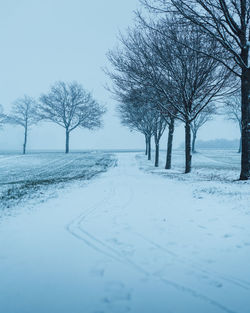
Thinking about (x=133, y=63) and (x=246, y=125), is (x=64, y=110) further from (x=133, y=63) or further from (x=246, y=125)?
(x=246, y=125)

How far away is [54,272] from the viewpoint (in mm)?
2688

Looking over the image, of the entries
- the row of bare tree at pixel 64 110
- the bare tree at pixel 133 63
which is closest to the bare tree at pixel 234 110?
the row of bare tree at pixel 64 110

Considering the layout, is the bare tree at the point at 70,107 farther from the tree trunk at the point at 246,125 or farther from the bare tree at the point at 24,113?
the tree trunk at the point at 246,125

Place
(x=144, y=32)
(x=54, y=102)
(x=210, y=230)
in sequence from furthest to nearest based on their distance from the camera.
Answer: (x=54, y=102)
(x=144, y=32)
(x=210, y=230)

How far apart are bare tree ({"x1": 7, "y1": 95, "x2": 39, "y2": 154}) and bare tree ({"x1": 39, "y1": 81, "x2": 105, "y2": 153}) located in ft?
11.2

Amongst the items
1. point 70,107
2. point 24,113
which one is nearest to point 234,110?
point 70,107

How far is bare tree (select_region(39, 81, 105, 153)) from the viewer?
118 feet

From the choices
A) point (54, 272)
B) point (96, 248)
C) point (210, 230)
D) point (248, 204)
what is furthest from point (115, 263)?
point (248, 204)

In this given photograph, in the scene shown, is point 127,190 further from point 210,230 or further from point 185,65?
point 185,65

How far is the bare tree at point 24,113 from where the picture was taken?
37.7 m

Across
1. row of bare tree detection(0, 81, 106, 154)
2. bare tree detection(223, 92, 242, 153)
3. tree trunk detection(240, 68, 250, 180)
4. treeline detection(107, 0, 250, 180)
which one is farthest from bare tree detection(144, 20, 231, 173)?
row of bare tree detection(0, 81, 106, 154)

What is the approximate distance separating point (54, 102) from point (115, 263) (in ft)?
122

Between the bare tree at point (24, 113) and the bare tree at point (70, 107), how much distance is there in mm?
3418

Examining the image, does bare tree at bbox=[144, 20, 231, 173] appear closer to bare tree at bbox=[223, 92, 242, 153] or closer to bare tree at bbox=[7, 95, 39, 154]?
bare tree at bbox=[223, 92, 242, 153]
